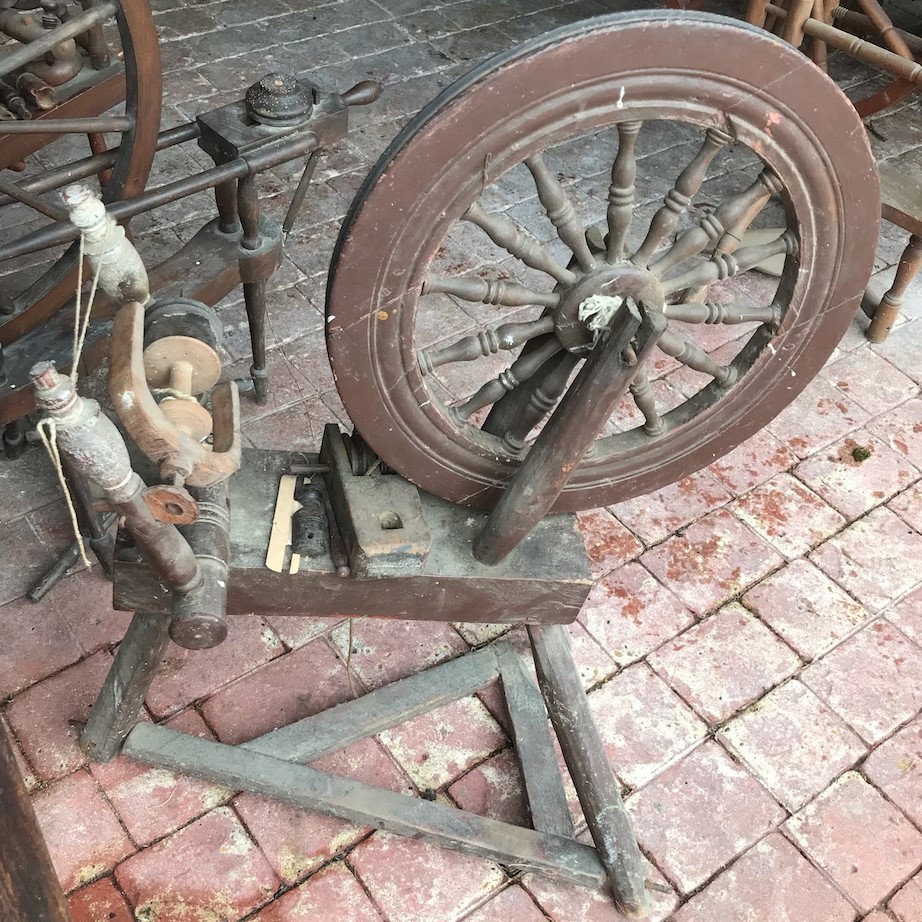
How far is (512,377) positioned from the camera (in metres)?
1.80

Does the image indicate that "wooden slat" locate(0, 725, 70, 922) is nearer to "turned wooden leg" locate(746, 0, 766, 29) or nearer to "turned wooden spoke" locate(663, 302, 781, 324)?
"turned wooden spoke" locate(663, 302, 781, 324)

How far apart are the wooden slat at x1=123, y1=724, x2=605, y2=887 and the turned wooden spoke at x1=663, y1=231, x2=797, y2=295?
1171mm

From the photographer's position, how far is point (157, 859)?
202cm

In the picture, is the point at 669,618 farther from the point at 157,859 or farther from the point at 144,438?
the point at 144,438

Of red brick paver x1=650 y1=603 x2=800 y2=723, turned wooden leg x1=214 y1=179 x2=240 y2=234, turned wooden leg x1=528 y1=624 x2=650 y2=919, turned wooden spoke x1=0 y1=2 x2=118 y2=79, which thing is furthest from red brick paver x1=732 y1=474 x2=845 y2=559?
turned wooden spoke x1=0 y1=2 x2=118 y2=79

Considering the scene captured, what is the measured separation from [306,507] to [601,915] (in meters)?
1.08

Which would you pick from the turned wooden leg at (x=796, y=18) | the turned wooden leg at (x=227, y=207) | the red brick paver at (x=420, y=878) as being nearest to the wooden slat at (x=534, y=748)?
the red brick paver at (x=420, y=878)

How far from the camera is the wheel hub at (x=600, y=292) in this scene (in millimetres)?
1637

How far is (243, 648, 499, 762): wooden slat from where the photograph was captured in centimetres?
214

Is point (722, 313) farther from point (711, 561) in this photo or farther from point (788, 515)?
point (788, 515)

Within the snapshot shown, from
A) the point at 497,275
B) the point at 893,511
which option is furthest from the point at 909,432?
the point at 497,275

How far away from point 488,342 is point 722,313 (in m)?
0.48

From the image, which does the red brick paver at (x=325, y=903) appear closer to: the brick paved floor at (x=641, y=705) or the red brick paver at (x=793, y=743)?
the brick paved floor at (x=641, y=705)

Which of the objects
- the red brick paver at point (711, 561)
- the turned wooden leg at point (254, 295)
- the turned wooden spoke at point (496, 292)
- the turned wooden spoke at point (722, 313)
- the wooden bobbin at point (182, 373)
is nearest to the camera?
the wooden bobbin at point (182, 373)
